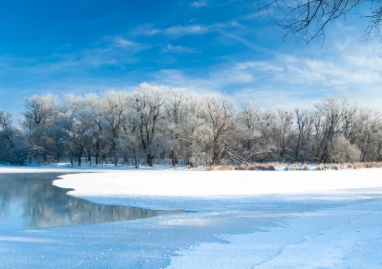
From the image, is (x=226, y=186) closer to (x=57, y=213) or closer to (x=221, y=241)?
(x=57, y=213)

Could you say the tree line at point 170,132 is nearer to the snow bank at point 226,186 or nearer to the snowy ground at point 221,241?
the snow bank at point 226,186

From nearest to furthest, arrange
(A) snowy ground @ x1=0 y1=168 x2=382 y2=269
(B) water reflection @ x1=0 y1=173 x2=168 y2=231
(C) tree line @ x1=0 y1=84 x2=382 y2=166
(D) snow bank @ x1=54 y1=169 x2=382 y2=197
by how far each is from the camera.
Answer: (A) snowy ground @ x1=0 y1=168 x2=382 y2=269 < (B) water reflection @ x1=0 y1=173 x2=168 y2=231 < (D) snow bank @ x1=54 y1=169 x2=382 y2=197 < (C) tree line @ x1=0 y1=84 x2=382 y2=166

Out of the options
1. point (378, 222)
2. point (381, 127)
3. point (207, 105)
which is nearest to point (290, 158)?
point (381, 127)

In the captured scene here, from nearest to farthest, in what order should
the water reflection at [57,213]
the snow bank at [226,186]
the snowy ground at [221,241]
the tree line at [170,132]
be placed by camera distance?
the snowy ground at [221,241]
the water reflection at [57,213]
the snow bank at [226,186]
the tree line at [170,132]

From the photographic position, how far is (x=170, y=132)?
3875cm

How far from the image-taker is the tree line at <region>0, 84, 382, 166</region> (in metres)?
35.5

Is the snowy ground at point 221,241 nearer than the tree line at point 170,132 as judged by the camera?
Yes

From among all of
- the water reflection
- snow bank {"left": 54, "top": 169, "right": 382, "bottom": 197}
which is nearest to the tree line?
snow bank {"left": 54, "top": 169, "right": 382, "bottom": 197}

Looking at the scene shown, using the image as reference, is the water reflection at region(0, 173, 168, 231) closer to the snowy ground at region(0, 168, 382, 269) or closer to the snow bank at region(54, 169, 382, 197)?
the snowy ground at region(0, 168, 382, 269)

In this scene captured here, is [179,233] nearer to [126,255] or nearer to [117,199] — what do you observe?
[126,255]

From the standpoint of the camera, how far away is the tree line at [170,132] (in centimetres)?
3547

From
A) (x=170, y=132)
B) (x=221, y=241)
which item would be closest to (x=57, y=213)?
(x=221, y=241)

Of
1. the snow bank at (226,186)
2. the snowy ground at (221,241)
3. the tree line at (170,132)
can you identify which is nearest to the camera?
the snowy ground at (221,241)

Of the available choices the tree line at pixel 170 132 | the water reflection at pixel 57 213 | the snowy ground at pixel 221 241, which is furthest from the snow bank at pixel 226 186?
the tree line at pixel 170 132
